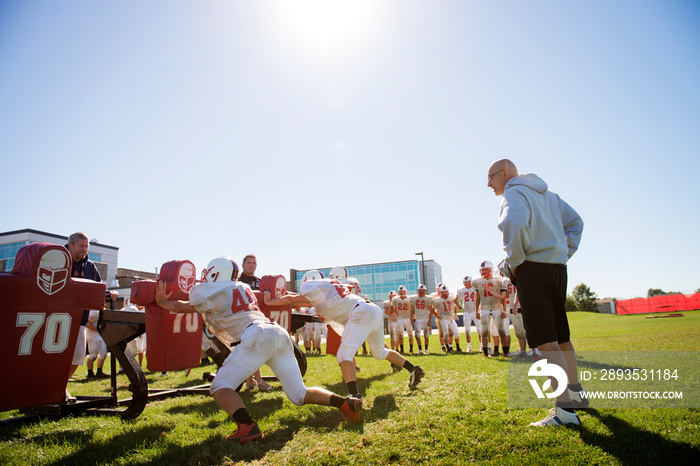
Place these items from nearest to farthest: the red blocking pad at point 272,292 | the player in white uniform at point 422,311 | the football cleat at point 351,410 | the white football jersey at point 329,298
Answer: the football cleat at point 351,410, the white football jersey at point 329,298, the red blocking pad at point 272,292, the player in white uniform at point 422,311

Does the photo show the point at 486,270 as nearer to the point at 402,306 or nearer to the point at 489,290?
the point at 489,290

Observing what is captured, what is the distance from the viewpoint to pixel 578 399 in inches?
135

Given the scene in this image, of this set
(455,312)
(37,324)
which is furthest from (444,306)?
(37,324)

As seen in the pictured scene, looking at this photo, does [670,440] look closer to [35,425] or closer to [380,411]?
[380,411]

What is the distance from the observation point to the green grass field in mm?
2715

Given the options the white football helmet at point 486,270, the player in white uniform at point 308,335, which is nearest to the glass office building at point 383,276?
the player in white uniform at point 308,335

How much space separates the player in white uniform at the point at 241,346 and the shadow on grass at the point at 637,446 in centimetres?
209

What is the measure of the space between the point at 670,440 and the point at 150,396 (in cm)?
621

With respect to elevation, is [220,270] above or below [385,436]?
above

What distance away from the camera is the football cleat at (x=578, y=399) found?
3.35m

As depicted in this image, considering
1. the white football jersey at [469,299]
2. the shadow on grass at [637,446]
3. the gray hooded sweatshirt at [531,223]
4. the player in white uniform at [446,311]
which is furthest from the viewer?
the white football jersey at [469,299]

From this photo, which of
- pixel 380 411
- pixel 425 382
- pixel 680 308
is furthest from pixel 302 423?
pixel 680 308

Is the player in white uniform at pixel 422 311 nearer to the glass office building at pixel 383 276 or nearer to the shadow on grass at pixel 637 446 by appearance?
the shadow on grass at pixel 637 446

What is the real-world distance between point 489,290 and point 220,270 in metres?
7.84
